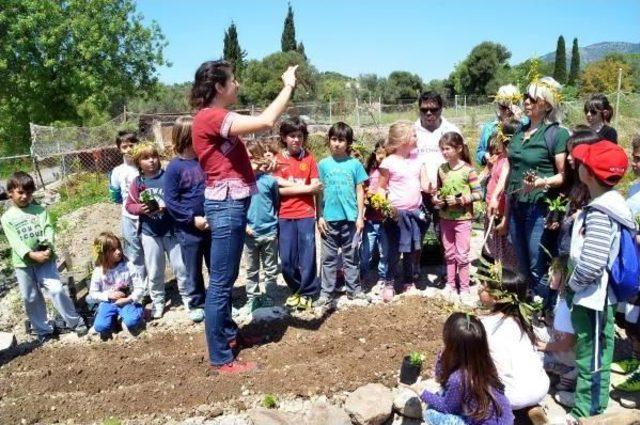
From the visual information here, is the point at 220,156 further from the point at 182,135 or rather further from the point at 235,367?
the point at 235,367

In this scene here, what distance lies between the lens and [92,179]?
48.9 feet

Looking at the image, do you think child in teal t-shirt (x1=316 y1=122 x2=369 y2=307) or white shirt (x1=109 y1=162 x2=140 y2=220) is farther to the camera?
white shirt (x1=109 y1=162 x2=140 y2=220)

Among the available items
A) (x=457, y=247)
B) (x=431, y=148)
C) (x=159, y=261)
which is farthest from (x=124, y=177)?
(x=457, y=247)

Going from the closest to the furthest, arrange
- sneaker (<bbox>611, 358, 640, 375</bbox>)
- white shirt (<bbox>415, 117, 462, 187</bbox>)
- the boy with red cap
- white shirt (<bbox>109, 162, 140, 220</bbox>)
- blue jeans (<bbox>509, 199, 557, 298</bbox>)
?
the boy with red cap
sneaker (<bbox>611, 358, 640, 375</bbox>)
blue jeans (<bbox>509, 199, 557, 298</bbox>)
white shirt (<bbox>415, 117, 462, 187</bbox>)
white shirt (<bbox>109, 162, 140, 220</bbox>)

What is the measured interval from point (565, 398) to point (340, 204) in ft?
8.06

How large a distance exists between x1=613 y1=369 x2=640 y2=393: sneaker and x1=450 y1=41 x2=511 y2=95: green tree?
40.0 m

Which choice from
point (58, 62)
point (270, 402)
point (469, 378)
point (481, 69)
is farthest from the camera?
point (481, 69)

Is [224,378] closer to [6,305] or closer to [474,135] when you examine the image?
[6,305]

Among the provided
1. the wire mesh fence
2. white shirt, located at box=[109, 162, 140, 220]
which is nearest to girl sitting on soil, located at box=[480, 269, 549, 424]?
white shirt, located at box=[109, 162, 140, 220]

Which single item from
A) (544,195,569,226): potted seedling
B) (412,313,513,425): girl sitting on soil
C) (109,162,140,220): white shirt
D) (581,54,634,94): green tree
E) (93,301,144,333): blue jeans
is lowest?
(93,301,144,333): blue jeans

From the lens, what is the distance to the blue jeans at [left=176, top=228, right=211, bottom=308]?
15.6 feet

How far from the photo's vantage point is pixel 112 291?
189 inches

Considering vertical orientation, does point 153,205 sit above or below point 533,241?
above

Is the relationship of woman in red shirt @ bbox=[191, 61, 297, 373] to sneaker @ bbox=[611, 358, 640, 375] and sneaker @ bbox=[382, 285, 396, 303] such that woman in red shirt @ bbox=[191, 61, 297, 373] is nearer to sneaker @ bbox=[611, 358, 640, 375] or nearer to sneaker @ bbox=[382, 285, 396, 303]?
sneaker @ bbox=[382, 285, 396, 303]
